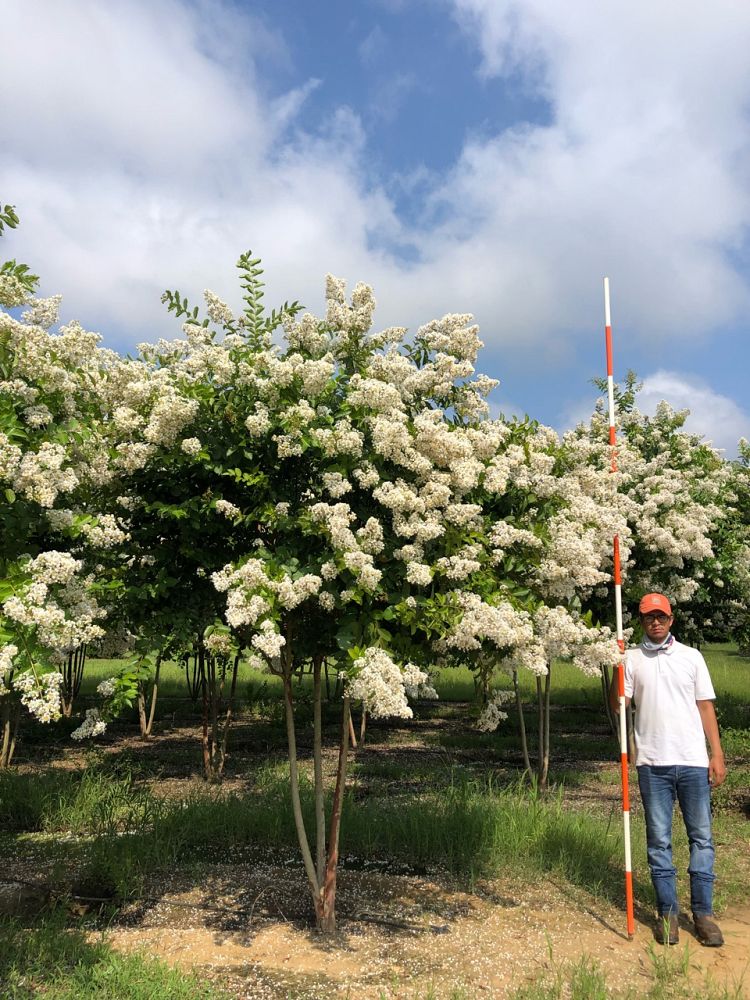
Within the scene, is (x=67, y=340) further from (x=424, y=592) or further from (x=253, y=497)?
(x=424, y=592)

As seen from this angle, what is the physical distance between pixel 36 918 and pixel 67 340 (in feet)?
12.1

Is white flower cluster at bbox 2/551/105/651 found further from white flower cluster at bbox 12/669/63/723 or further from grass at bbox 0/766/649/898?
grass at bbox 0/766/649/898

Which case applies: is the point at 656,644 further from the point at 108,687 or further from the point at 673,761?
the point at 108,687

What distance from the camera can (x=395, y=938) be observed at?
15.7 ft

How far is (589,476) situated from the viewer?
568 cm

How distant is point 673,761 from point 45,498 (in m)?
3.95

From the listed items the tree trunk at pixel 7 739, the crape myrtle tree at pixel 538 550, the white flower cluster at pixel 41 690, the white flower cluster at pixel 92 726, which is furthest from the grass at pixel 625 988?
the tree trunk at pixel 7 739

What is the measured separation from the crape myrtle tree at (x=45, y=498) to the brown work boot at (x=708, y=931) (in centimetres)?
395

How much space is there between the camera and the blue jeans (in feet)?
15.9

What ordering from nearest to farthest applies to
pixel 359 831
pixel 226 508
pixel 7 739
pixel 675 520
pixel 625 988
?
pixel 625 988, pixel 226 508, pixel 359 831, pixel 675 520, pixel 7 739

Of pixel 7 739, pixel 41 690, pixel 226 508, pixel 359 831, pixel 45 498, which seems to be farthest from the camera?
pixel 7 739

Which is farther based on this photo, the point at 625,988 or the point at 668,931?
the point at 668,931

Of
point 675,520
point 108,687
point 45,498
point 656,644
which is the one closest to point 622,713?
point 656,644

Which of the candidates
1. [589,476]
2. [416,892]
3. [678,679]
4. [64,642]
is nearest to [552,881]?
[416,892]
